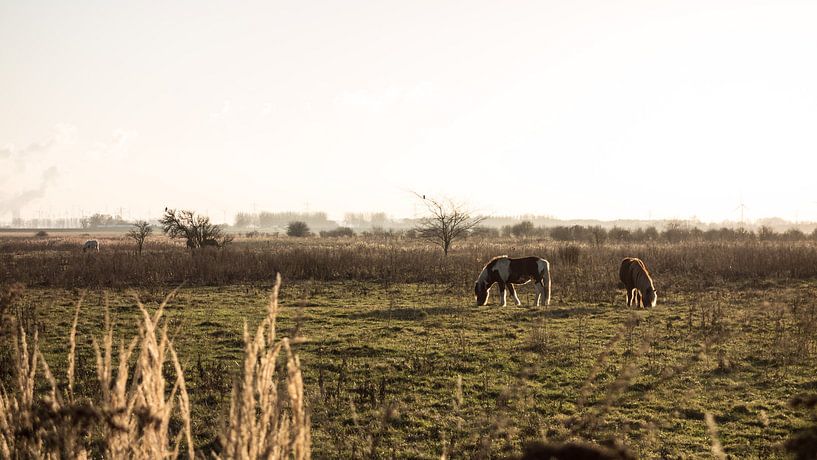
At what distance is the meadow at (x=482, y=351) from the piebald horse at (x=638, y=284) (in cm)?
53

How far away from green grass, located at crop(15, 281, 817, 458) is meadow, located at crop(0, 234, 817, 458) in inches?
1.8

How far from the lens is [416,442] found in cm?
765

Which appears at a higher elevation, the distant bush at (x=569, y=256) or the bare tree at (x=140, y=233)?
the bare tree at (x=140, y=233)

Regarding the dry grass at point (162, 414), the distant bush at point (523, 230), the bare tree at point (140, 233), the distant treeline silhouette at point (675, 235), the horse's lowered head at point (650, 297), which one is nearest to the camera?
the dry grass at point (162, 414)

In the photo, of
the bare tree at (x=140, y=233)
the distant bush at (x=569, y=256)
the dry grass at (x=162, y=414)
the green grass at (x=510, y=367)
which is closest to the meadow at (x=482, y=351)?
the green grass at (x=510, y=367)

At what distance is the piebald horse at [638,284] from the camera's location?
16.8 metres

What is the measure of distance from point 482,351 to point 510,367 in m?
1.20

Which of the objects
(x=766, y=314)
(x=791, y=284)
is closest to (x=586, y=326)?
(x=766, y=314)

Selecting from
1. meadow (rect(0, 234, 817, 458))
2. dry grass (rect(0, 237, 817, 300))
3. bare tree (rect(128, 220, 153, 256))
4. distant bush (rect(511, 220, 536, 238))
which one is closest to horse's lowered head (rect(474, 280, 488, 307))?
meadow (rect(0, 234, 817, 458))

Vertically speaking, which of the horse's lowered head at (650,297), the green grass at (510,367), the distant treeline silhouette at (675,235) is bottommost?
the green grass at (510,367)

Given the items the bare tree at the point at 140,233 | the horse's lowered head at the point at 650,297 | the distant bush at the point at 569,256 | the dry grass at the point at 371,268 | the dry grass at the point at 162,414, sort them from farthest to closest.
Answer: the bare tree at the point at 140,233
the distant bush at the point at 569,256
the dry grass at the point at 371,268
the horse's lowered head at the point at 650,297
the dry grass at the point at 162,414

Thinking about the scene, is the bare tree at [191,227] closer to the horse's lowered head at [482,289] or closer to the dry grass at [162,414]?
the horse's lowered head at [482,289]

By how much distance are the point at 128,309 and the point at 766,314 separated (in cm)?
1724

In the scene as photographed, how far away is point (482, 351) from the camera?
39.9 ft
